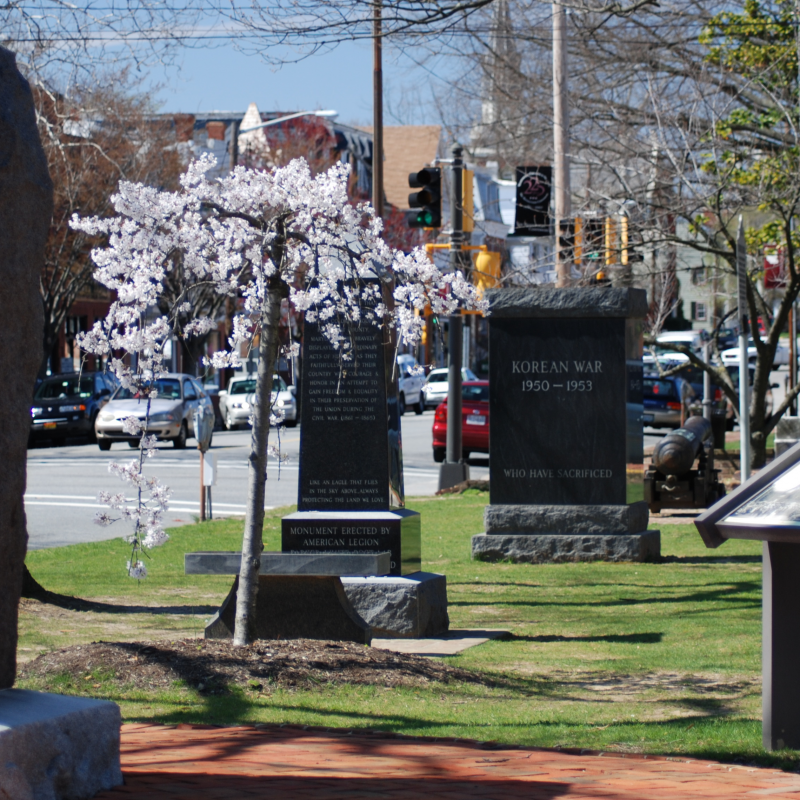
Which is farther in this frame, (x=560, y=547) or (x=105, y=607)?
(x=560, y=547)

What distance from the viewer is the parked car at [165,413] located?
102 feet

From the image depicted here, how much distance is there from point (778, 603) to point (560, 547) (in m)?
7.69

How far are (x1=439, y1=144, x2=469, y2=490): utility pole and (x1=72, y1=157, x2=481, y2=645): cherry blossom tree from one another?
12.0 m

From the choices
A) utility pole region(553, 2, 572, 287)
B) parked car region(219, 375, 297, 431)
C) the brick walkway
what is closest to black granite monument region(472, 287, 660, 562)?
utility pole region(553, 2, 572, 287)

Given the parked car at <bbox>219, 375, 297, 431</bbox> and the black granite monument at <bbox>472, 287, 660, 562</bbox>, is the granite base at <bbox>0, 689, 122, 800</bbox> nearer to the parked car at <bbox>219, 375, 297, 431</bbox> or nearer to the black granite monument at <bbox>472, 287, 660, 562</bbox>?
the black granite monument at <bbox>472, 287, 660, 562</bbox>

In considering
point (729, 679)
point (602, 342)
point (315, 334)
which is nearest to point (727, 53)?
point (602, 342)

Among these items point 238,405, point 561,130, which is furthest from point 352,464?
point 238,405

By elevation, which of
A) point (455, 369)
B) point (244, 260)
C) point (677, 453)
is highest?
point (244, 260)

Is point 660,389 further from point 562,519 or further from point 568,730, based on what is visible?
point 568,730

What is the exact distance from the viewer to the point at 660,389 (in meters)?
36.4

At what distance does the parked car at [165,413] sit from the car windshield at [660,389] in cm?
1243

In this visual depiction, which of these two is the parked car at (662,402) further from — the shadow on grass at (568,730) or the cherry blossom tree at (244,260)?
the shadow on grass at (568,730)

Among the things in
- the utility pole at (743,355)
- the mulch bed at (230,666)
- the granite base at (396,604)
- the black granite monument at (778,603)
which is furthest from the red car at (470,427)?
the black granite monument at (778,603)

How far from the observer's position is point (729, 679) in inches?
308
